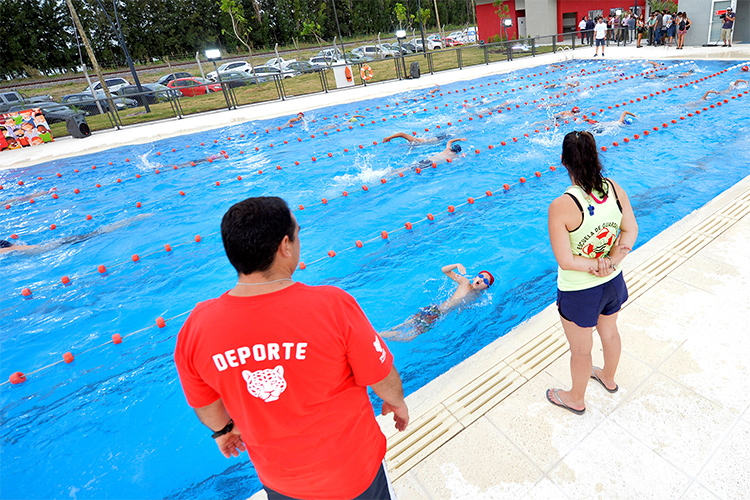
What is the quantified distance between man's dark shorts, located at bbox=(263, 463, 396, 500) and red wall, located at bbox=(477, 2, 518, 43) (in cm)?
3635

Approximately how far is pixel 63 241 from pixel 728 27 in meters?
23.7

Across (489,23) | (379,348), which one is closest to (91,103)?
(379,348)

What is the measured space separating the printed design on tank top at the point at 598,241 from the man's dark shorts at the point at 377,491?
145cm

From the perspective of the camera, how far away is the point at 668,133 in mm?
9117

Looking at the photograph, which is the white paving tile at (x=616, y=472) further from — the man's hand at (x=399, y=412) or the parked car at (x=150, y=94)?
the parked car at (x=150, y=94)

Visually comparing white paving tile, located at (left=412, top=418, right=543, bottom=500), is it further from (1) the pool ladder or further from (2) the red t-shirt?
(1) the pool ladder

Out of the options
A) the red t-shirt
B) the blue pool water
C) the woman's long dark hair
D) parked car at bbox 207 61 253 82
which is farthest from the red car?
the red t-shirt

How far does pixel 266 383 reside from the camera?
1216 mm

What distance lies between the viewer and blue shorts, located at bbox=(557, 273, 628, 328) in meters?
2.12

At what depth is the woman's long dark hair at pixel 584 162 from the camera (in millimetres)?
1895

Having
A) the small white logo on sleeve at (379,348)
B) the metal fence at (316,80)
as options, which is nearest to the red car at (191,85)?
the metal fence at (316,80)

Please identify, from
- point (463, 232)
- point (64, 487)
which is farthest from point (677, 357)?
point (64, 487)

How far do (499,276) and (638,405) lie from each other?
2.79 m

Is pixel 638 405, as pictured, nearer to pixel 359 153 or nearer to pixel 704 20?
pixel 359 153
